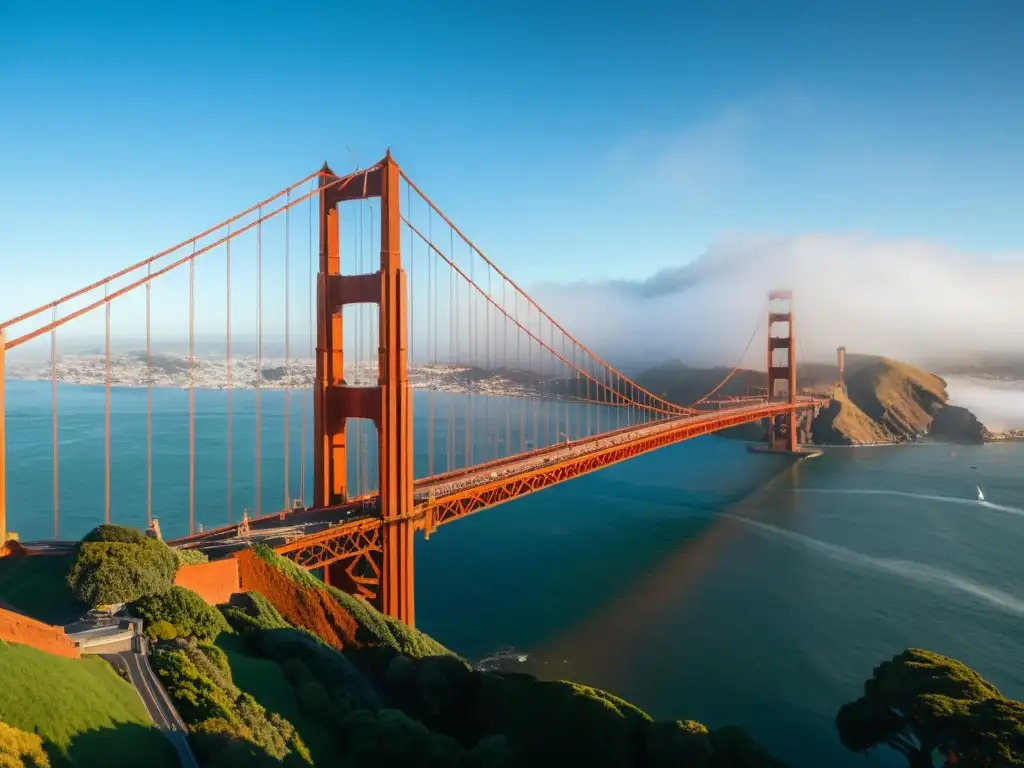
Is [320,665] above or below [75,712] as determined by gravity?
below

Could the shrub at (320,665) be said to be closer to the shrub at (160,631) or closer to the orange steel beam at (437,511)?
the shrub at (160,631)

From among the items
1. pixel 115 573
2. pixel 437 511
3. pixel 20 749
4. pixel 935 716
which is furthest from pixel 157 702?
pixel 935 716

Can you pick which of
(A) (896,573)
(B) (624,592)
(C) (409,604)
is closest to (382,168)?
(C) (409,604)

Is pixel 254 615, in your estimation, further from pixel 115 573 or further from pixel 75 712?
pixel 75 712

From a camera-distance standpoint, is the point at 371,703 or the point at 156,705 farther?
the point at 371,703

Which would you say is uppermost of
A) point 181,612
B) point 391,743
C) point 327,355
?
point 327,355

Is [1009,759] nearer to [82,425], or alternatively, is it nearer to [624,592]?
[624,592]

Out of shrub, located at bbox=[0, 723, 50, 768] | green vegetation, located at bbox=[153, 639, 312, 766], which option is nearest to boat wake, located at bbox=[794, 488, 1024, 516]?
green vegetation, located at bbox=[153, 639, 312, 766]
